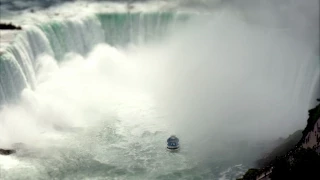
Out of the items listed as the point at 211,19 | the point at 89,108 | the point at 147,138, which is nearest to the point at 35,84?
the point at 89,108

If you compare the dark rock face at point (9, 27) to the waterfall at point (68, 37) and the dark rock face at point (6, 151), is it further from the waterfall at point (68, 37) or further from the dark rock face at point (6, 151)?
the dark rock face at point (6, 151)

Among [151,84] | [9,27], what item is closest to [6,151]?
[9,27]

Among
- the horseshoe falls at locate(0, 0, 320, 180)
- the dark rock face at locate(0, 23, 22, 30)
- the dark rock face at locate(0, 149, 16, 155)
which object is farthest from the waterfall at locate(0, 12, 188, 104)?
the dark rock face at locate(0, 149, 16, 155)

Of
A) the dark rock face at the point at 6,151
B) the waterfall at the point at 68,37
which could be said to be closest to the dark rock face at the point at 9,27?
the waterfall at the point at 68,37

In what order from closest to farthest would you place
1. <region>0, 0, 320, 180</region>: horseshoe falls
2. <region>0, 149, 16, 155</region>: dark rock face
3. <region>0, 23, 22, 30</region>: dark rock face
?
1. <region>0, 149, 16, 155</region>: dark rock face
2. <region>0, 0, 320, 180</region>: horseshoe falls
3. <region>0, 23, 22, 30</region>: dark rock face

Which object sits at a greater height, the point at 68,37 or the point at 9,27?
the point at 68,37

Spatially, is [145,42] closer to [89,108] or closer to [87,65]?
[87,65]

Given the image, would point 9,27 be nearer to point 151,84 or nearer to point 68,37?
point 68,37

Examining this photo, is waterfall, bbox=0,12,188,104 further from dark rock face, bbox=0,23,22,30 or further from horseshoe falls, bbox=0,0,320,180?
dark rock face, bbox=0,23,22,30
